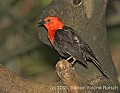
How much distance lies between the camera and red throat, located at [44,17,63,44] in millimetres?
8484

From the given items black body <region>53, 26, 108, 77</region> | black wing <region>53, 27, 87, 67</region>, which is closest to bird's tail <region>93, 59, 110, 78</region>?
black body <region>53, 26, 108, 77</region>

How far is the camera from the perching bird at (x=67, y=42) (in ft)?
26.6

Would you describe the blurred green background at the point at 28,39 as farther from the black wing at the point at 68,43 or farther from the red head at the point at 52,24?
the black wing at the point at 68,43

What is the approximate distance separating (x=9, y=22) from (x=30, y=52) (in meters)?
0.90

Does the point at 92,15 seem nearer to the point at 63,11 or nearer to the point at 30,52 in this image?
the point at 63,11

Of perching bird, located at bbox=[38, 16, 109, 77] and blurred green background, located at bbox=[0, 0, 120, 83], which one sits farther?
blurred green background, located at bbox=[0, 0, 120, 83]

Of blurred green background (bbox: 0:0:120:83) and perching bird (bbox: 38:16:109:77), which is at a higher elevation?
perching bird (bbox: 38:16:109:77)

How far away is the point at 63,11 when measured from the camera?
8.23 metres

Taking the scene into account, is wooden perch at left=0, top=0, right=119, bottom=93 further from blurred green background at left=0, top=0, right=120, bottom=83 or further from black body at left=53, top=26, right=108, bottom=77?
blurred green background at left=0, top=0, right=120, bottom=83

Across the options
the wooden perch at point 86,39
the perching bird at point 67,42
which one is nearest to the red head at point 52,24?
the perching bird at point 67,42

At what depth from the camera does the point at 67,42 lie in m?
8.52

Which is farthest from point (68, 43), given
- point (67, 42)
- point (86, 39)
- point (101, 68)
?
point (101, 68)

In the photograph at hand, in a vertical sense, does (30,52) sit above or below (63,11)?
below

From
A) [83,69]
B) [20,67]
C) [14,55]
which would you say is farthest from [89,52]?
[20,67]
